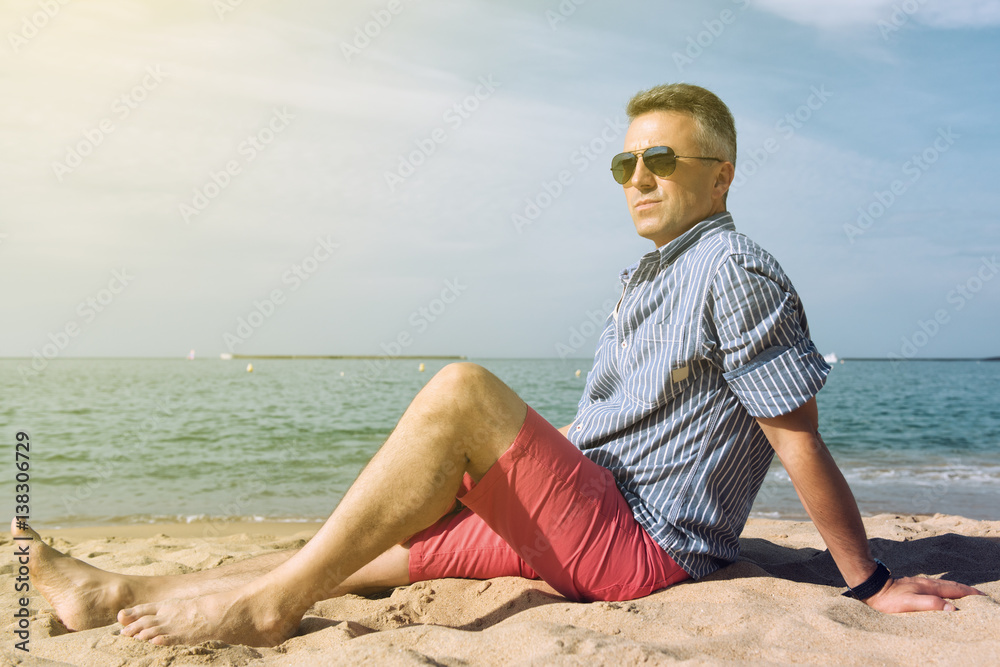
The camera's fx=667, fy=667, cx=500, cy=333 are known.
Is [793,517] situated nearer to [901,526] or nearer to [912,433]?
[901,526]

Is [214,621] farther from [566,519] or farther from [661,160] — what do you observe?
[661,160]

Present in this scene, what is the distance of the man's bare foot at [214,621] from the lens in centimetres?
187

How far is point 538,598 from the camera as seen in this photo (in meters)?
2.21

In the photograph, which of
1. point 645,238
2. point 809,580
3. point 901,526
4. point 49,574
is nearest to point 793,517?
point 901,526

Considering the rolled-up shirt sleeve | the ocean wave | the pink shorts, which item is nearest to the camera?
the rolled-up shirt sleeve

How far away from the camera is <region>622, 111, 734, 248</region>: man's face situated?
2.29m

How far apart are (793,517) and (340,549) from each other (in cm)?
469

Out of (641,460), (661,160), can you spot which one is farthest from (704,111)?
(641,460)

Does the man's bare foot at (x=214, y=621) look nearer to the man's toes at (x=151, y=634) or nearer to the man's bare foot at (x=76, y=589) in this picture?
the man's toes at (x=151, y=634)

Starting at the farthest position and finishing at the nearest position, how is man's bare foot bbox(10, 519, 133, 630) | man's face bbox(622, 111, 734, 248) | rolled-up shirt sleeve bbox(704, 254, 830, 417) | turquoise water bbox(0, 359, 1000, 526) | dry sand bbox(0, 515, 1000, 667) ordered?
turquoise water bbox(0, 359, 1000, 526)
man's face bbox(622, 111, 734, 248)
man's bare foot bbox(10, 519, 133, 630)
rolled-up shirt sleeve bbox(704, 254, 830, 417)
dry sand bbox(0, 515, 1000, 667)

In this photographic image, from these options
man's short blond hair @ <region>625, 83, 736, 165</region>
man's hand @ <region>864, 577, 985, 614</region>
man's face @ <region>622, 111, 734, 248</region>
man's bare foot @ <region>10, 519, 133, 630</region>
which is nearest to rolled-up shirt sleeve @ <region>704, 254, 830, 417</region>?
man's face @ <region>622, 111, 734, 248</region>

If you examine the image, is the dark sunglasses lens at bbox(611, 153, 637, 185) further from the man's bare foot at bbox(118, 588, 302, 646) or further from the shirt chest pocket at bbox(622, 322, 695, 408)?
the man's bare foot at bbox(118, 588, 302, 646)

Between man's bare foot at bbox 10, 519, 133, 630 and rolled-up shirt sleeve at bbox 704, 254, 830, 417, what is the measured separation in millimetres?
2056

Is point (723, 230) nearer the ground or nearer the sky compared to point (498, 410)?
nearer the sky
